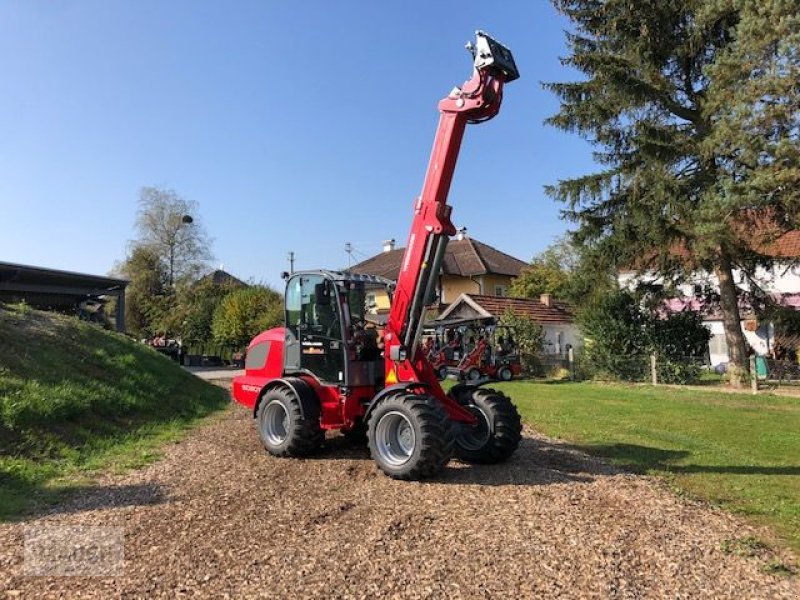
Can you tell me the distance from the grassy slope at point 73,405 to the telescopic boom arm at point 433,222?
374 cm

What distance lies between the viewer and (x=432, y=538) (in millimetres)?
5262

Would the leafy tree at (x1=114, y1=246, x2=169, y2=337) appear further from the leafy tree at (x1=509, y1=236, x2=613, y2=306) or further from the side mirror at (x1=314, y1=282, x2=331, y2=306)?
the side mirror at (x1=314, y1=282, x2=331, y2=306)

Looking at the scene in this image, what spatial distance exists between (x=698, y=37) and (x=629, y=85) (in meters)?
2.87

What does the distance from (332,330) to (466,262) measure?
132ft

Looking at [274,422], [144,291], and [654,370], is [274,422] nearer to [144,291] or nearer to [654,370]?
[654,370]

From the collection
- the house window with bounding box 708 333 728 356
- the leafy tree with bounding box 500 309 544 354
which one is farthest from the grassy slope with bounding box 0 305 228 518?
the house window with bounding box 708 333 728 356

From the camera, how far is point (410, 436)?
7.41 meters


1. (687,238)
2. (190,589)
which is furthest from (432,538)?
(687,238)

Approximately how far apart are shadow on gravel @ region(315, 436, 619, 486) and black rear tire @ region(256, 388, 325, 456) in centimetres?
36

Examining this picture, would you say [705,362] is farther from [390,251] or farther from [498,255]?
[390,251]

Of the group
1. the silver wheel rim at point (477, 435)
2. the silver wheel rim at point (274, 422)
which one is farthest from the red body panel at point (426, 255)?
the silver wheel rim at point (274, 422)

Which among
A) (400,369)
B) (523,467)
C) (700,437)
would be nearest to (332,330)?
(400,369)

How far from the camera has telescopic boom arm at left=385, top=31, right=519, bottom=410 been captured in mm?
7555

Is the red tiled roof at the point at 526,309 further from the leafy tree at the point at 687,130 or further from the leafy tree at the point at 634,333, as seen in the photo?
the leafy tree at the point at 687,130
